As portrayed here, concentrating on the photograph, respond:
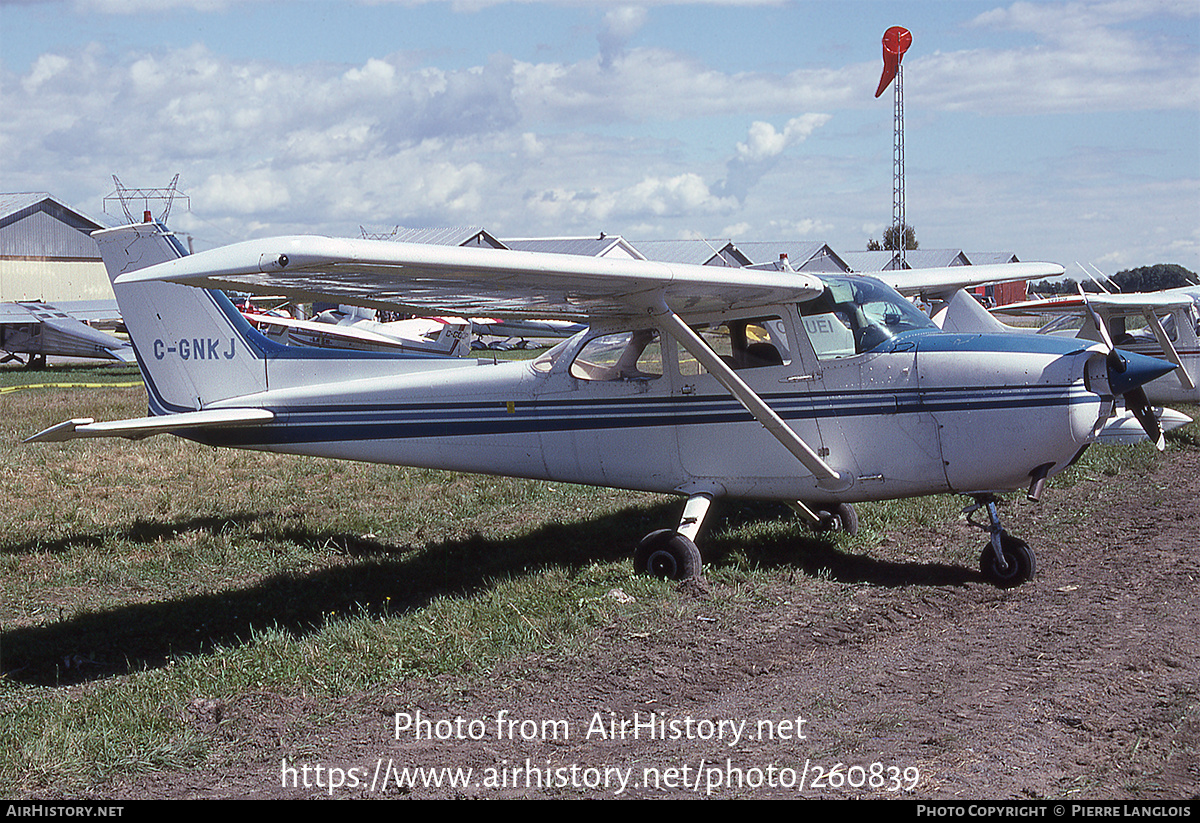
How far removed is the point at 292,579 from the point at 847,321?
14.9 ft

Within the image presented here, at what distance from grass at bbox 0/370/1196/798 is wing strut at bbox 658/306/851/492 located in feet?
2.77

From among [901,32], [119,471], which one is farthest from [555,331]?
[119,471]

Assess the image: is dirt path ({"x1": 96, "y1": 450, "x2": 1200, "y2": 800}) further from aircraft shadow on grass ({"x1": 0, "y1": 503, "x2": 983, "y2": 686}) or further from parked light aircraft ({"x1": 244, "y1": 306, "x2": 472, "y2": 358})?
parked light aircraft ({"x1": 244, "y1": 306, "x2": 472, "y2": 358})

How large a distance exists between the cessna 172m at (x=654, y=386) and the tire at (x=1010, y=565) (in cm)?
1

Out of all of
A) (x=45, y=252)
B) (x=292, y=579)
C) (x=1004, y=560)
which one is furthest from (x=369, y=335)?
(x=45, y=252)

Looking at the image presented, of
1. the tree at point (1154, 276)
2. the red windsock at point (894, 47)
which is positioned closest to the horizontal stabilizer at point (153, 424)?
the red windsock at point (894, 47)

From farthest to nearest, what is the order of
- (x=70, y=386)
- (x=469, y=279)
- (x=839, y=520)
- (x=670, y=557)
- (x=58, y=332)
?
(x=58, y=332), (x=70, y=386), (x=839, y=520), (x=670, y=557), (x=469, y=279)

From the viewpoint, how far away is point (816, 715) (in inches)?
171

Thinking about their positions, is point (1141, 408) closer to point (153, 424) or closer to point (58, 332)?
point (153, 424)

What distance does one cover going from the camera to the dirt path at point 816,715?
12.1 ft

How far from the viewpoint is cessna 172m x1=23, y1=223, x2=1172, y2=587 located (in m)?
6.27

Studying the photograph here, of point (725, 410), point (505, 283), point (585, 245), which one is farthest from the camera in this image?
point (585, 245)

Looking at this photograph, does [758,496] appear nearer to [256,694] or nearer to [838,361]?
[838,361]

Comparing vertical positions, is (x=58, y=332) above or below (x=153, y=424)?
above
